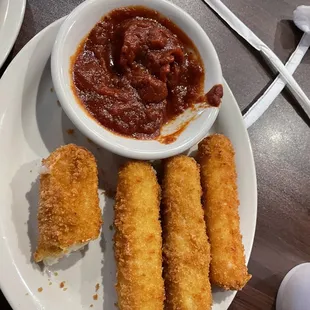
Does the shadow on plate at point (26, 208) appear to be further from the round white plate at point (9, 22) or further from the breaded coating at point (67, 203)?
the round white plate at point (9, 22)

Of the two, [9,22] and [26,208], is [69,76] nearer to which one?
[9,22]

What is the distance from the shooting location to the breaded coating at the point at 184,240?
2105 mm

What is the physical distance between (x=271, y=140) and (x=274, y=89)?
0.30 meters

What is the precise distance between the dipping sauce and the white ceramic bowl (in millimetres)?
35

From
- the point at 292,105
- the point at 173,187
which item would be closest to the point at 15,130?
the point at 173,187

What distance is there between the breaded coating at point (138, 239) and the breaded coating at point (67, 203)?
13cm

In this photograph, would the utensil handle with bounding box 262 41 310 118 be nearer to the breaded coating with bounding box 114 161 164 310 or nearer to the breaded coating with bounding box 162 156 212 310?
the breaded coating with bounding box 162 156 212 310

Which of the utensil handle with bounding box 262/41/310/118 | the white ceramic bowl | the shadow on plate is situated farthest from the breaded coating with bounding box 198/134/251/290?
the shadow on plate

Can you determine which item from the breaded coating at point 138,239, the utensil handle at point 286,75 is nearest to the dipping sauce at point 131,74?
the breaded coating at point 138,239

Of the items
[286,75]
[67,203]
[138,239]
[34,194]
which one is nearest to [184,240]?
[138,239]

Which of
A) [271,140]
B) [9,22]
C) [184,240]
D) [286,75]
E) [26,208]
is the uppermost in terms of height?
[286,75]

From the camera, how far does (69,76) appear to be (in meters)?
2.04

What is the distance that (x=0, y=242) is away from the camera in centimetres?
190

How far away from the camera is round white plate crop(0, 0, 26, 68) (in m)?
2.04
